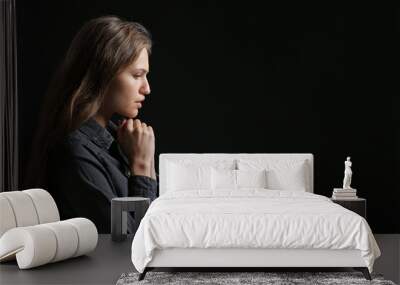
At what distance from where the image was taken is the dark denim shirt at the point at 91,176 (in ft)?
22.5

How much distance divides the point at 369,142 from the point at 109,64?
114 inches

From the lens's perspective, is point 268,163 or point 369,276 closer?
→ point 369,276

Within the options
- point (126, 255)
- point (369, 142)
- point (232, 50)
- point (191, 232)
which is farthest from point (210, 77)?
point (191, 232)

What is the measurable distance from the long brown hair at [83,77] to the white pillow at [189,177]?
106cm

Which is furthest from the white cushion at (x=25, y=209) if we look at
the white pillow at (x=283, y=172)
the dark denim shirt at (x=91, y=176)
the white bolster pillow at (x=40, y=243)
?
the white pillow at (x=283, y=172)

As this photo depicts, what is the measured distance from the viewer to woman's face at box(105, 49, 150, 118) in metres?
7.04

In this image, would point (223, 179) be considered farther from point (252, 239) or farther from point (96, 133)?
point (252, 239)

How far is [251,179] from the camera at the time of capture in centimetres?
687

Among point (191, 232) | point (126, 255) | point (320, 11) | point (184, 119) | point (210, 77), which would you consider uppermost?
point (320, 11)

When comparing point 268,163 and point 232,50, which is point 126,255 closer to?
point 268,163

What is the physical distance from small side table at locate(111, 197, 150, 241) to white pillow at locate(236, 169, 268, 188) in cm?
100

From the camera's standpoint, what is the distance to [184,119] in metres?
7.22

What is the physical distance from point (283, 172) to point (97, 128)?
1992 millimetres

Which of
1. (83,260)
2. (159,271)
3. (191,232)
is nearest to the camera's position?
(191,232)
